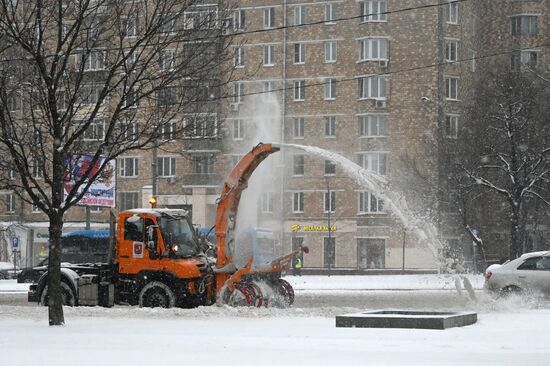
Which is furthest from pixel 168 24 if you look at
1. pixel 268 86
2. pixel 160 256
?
pixel 268 86

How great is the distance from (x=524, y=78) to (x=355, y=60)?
568 inches

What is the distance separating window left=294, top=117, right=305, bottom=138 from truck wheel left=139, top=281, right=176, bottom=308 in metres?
51.8

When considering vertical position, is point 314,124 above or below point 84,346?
above

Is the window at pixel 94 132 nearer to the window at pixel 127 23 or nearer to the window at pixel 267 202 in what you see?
the window at pixel 127 23

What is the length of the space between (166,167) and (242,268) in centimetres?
5553

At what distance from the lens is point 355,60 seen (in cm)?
7581

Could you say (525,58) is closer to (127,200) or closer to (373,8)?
(373,8)

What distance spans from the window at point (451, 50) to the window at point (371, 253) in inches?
541

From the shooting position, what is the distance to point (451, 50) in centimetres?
7594

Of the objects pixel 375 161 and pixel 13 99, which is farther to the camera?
pixel 375 161

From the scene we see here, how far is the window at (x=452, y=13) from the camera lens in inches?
2960

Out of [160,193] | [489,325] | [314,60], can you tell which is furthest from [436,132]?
[489,325]

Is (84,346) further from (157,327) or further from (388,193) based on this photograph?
(388,193)

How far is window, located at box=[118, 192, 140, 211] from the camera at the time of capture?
265 feet
